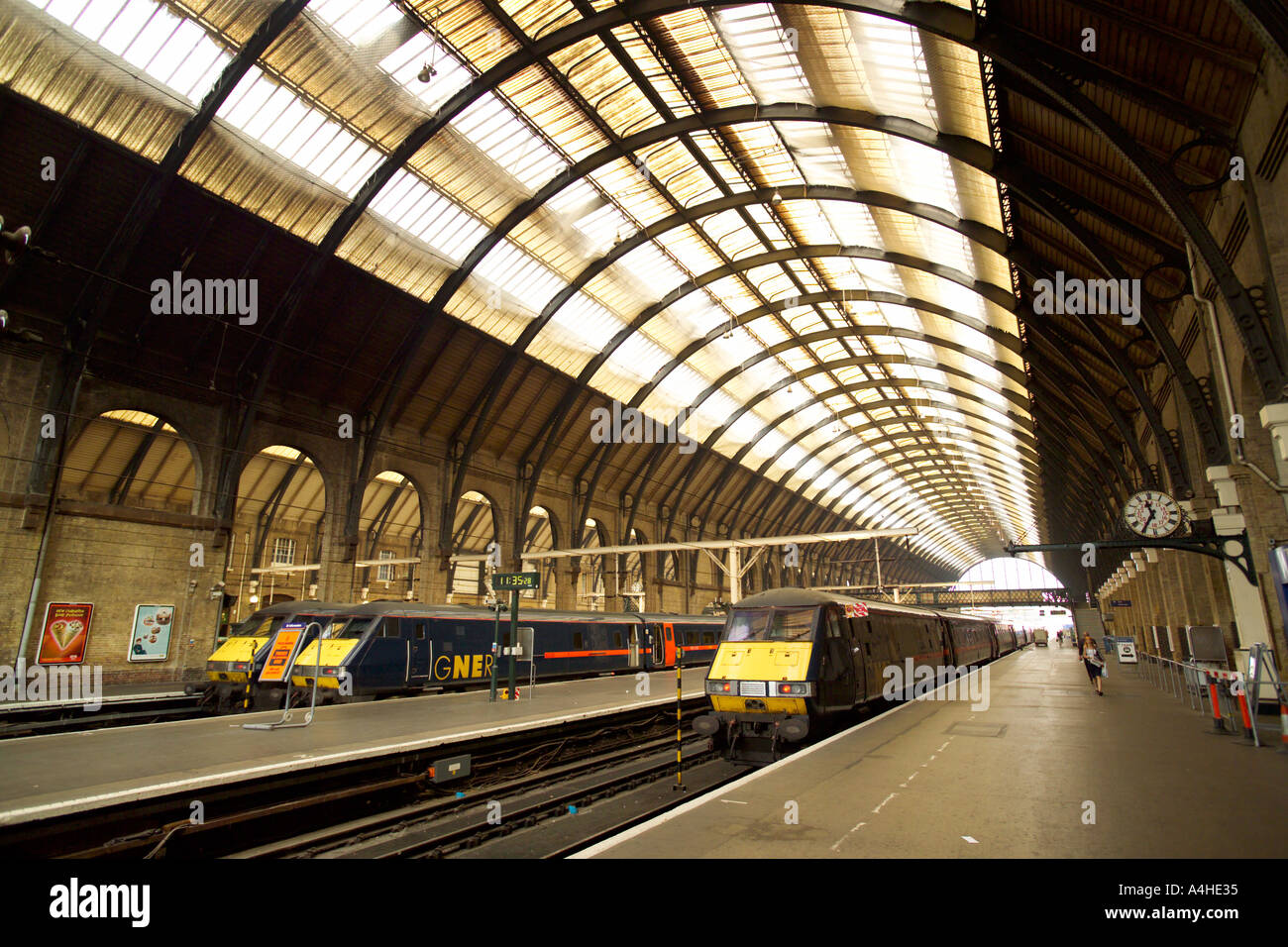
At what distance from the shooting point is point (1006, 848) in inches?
204

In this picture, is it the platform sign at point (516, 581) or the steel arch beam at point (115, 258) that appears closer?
the platform sign at point (516, 581)

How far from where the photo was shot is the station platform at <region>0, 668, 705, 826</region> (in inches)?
260

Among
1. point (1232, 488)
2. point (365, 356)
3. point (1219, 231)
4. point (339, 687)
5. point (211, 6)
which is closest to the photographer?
point (1219, 231)

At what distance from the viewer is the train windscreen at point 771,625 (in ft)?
38.4

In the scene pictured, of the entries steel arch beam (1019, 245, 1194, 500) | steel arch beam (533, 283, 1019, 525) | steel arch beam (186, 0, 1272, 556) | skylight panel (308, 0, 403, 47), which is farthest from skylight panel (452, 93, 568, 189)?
steel arch beam (1019, 245, 1194, 500)

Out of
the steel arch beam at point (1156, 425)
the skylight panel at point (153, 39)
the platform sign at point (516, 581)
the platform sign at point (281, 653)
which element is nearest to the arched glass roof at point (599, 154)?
the skylight panel at point (153, 39)

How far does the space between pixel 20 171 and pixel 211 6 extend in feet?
20.9

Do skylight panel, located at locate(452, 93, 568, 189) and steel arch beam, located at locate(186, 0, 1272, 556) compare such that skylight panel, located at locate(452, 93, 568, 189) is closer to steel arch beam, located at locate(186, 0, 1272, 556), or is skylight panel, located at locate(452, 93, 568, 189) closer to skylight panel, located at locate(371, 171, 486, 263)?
steel arch beam, located at locate(186, 0, 1272, 556)

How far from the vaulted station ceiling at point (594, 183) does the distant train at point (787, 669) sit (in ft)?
27.5

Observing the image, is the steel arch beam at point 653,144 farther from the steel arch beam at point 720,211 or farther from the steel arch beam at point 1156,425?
the steel arch beam at point 1156,425

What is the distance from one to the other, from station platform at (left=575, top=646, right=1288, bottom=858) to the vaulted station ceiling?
7.73 m

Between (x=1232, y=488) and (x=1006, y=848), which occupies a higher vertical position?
(x=1232, y=488)
